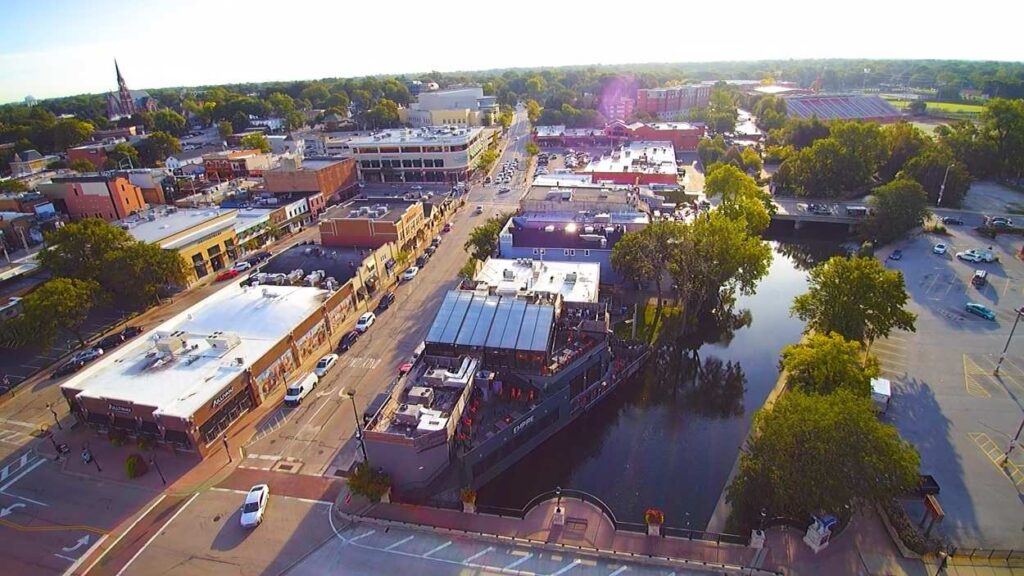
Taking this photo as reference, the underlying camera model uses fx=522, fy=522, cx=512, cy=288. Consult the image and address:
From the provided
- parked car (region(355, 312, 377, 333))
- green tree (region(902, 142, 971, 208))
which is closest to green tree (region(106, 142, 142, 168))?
parked car (region(355, 312, 377, 333))

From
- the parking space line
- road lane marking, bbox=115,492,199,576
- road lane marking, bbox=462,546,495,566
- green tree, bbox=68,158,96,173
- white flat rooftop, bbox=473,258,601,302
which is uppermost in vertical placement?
green tree, bbox=68,158,96,173

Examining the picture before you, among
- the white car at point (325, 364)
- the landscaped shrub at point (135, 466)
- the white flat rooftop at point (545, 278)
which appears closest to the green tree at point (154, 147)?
the white car at point (325, 364)

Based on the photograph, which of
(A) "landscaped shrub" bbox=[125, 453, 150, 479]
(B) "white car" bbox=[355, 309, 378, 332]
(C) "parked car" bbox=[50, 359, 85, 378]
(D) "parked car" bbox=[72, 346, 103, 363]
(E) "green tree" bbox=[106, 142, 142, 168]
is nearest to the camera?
(A) "landscaped shrub" bbox=[125, 453, 150, 479]

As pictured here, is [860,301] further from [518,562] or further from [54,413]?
[54,413]

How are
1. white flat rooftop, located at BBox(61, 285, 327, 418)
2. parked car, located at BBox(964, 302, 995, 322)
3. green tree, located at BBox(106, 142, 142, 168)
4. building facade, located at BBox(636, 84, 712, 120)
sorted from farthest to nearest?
1. building facade, located at BBox(636, 84, 712, 120)
2. green tree, located at BBox(106, 142, 142, 168)
3. parked car, located at BBox(964, 302, 995, 322)
4. white flat rooftop, located at BBox(61, 285, 327, 418)

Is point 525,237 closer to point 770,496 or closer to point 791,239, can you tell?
point 770,496

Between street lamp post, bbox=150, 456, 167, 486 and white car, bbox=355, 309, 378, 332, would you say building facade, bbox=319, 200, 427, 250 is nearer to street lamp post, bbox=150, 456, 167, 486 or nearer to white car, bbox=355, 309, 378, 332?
white car, bbox=355, 309, 378, 332
